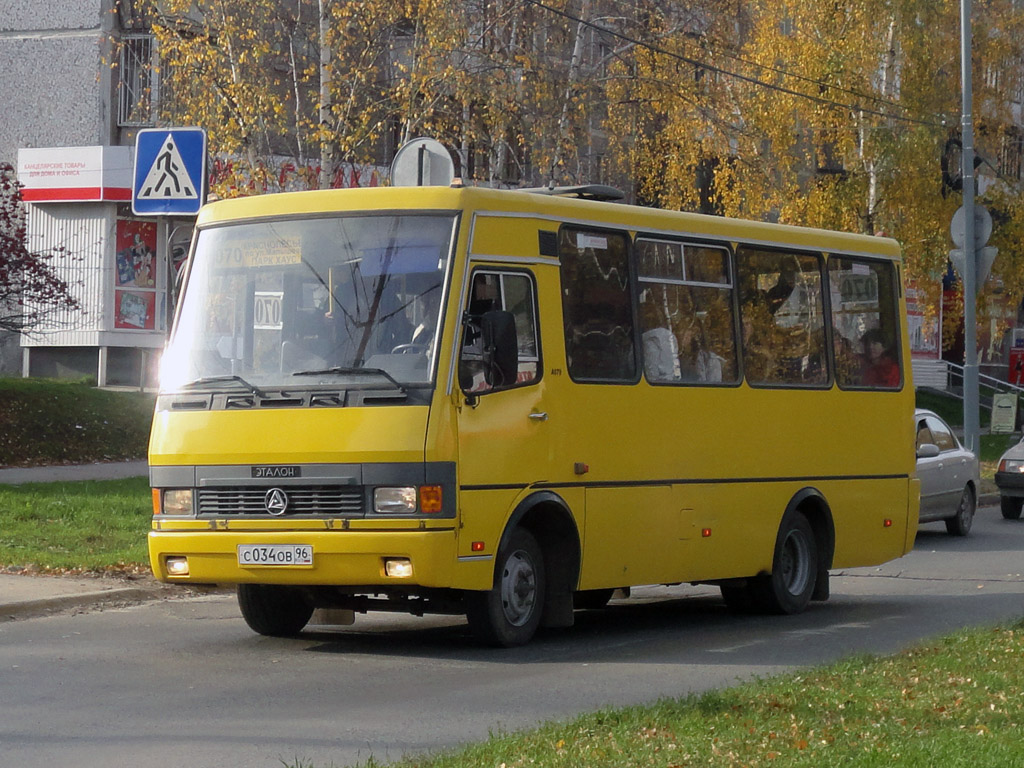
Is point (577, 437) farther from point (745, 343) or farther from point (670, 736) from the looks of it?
point (670, 736)

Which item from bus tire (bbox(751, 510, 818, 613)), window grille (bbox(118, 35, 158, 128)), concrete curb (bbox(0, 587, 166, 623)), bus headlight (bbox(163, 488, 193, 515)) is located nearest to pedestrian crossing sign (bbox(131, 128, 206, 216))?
concrete curb (bbox(0, 587, 166, 623))

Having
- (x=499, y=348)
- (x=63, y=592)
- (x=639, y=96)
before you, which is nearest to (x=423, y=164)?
(x=63, y=592)

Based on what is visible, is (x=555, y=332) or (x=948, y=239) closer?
(x=555, y=332)

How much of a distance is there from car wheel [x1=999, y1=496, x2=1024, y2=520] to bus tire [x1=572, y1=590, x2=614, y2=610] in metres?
12.4

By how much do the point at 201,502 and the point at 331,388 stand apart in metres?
1.11

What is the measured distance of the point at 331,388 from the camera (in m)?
10.8

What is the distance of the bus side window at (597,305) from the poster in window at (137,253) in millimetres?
26485

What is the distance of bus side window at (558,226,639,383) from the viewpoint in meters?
11.9

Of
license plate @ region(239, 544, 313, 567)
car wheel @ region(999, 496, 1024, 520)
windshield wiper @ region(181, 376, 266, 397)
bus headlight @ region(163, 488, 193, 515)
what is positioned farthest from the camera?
car wheel @ region(999, 496, 1024, 520)

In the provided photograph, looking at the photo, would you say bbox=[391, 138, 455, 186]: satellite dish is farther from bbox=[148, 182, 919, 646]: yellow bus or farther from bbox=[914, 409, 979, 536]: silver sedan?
bbox=[914, 409, 979, 536]: silver sedan

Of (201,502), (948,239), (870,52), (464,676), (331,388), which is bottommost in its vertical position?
(464,676)

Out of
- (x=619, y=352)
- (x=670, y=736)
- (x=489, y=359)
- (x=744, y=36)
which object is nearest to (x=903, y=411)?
(x=619, y=352)

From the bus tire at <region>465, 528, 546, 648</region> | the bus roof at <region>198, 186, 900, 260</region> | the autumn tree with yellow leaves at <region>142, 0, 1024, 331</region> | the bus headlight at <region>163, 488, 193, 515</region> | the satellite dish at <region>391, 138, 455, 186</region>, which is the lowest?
the bus tire at <region>465, 528, 546, 648</region>

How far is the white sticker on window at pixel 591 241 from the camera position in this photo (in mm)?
12062
